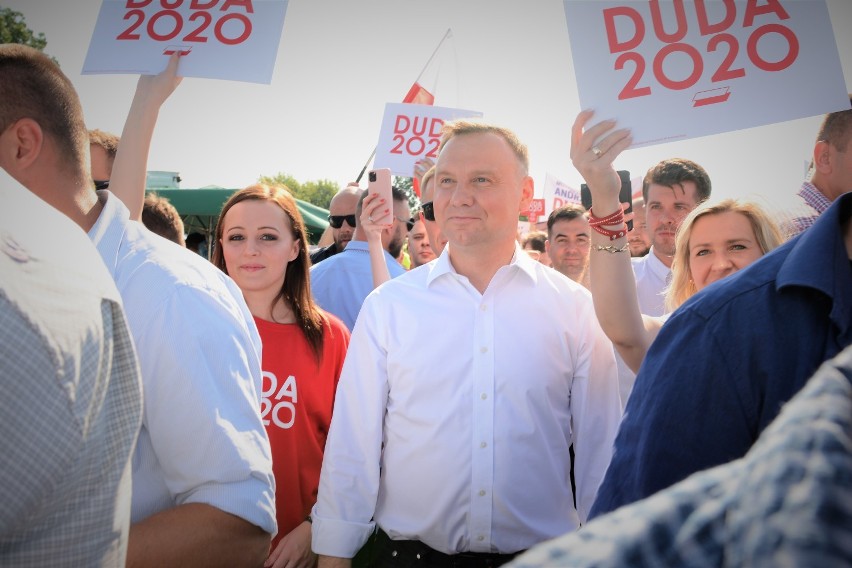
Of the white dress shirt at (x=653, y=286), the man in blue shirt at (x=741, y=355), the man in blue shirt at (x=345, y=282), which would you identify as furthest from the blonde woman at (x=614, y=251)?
the man in blue shirt at (x=345, y=282)

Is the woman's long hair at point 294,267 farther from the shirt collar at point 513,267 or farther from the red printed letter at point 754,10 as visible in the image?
the red printed letter at point 754,10

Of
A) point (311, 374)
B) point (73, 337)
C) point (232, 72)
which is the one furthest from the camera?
point (232, 72)

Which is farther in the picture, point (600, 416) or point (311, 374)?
point (311, 374)

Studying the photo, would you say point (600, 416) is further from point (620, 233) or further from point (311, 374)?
point (311, 374)

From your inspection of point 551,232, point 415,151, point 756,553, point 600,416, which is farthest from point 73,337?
point 415,151

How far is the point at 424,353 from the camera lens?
233 centimetres

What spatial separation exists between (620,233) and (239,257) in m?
1.93

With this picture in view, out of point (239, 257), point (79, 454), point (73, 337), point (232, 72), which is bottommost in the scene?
point (79, 454)

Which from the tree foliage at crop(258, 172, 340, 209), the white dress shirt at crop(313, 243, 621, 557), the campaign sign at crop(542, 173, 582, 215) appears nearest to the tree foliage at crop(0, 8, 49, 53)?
the campaign sign at crop(542, 173, 582, 215)

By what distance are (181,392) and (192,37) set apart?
2329 mm

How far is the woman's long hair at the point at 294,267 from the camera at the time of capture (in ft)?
9.86

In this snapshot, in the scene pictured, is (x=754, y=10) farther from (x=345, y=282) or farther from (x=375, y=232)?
(x=345, y=282)

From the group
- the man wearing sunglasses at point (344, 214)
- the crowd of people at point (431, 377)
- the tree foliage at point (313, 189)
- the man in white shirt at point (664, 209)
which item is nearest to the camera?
the crowd of people at point (431, 377)

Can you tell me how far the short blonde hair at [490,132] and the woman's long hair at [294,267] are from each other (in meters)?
1.04
